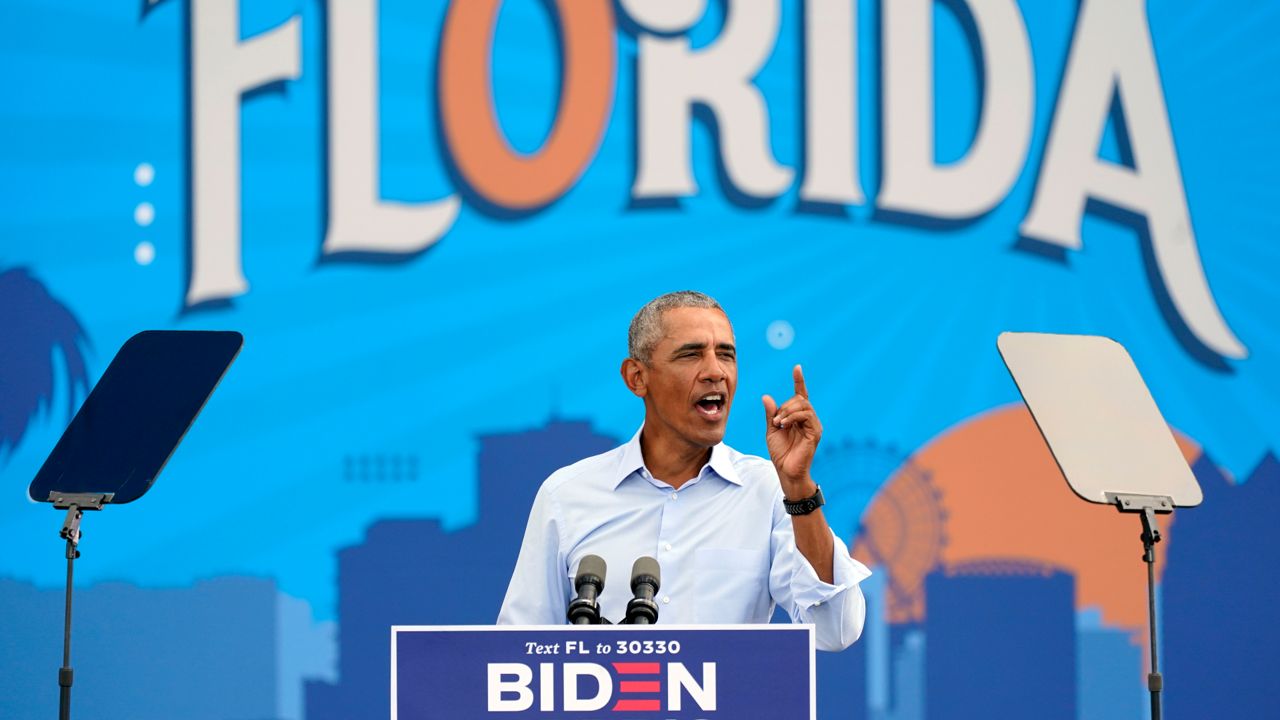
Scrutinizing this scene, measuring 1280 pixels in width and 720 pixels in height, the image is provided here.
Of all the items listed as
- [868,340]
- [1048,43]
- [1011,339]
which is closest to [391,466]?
[868,340]

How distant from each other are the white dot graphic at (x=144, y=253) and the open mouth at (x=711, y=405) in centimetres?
191

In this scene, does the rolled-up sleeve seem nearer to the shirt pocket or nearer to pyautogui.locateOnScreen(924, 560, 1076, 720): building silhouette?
the shirt pocket

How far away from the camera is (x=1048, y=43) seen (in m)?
4.04

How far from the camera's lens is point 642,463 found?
2752mm

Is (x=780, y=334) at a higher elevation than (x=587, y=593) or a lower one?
higher

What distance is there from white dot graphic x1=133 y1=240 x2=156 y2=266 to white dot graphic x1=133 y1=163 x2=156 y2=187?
164 mm

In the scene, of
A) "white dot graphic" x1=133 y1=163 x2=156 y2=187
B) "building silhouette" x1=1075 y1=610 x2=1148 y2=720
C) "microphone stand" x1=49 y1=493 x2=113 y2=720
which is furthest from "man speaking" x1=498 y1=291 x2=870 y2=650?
"white dot graphic" x1=133 y1=163 x2=156 y2=187

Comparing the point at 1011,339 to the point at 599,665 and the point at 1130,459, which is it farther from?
the point at 599,665

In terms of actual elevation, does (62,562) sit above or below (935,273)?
below

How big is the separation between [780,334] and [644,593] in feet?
6.56

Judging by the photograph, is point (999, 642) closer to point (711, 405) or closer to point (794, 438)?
point (711, 405)

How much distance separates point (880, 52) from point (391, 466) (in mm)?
1784

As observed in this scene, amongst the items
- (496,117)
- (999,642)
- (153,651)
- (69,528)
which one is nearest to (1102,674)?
(999,642)

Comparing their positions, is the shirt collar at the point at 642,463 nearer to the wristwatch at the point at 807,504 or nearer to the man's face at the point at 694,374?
the man's face at the point at 694,374
